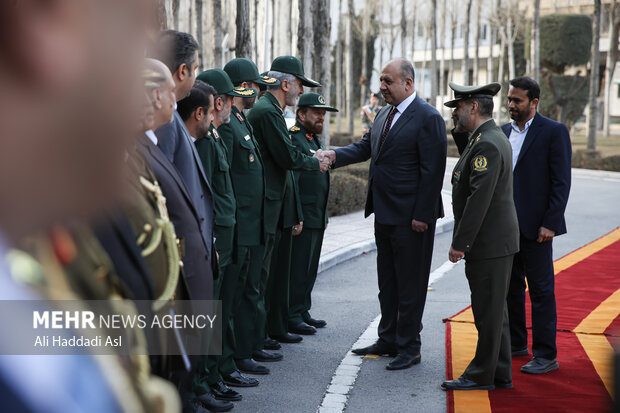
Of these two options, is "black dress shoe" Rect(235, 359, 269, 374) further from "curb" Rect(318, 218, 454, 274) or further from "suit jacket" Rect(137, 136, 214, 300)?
"curb" Rect(318, 218, 454, 274)

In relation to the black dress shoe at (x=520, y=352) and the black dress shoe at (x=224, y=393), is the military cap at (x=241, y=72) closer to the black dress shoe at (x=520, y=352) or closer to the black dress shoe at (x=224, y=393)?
the black dress shoe at (x=224, y=393)

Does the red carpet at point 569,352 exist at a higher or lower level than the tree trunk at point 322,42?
lower

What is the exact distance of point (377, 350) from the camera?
18.6ft

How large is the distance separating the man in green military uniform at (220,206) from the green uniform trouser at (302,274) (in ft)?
5.09

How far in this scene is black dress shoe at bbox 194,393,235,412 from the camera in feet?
14.6

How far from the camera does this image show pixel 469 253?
4816 mm

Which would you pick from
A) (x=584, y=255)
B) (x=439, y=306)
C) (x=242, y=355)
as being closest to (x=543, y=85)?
(x=584, y=255)

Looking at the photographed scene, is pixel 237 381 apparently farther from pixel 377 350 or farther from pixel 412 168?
pixel 412 168

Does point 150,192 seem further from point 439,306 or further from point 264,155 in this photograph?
point 439,306

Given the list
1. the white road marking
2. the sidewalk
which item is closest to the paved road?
the white road marking

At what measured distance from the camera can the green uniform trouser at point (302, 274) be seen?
644 cm

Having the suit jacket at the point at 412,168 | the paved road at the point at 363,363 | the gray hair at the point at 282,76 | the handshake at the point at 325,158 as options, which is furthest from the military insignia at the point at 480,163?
the gray hair at the point at 282,76

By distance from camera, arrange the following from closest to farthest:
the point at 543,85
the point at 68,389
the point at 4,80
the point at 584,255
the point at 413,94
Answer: the point at 4,80, the point at 68,389, the point at 413,94, the point at 584,255, the point at 543,85

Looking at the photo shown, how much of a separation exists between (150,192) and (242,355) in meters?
3.36
